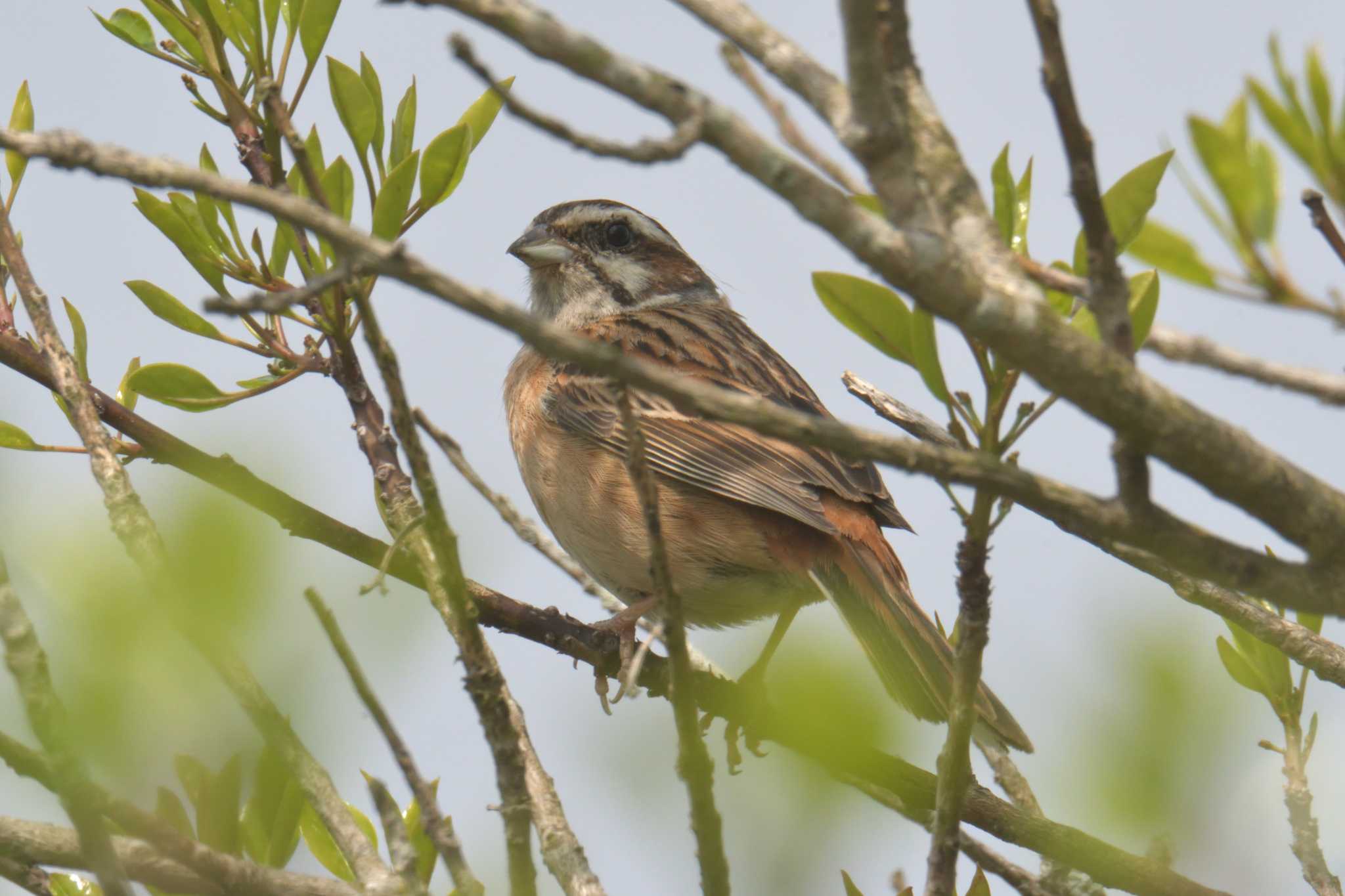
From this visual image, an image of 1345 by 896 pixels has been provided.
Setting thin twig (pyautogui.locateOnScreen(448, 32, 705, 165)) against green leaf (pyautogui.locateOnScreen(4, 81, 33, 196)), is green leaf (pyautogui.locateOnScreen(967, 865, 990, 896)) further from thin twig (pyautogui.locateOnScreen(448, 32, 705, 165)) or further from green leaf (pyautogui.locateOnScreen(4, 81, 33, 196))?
green leaf (pyautogui.locateOnScreen(4, 81, 33, 196))

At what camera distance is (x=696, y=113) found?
1.89 meters

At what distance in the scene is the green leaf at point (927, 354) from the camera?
2355mm

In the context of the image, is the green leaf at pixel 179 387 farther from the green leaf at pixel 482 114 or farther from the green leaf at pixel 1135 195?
the green leaf at pixel 1135 195

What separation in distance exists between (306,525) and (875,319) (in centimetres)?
121

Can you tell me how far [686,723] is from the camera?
6.87ft

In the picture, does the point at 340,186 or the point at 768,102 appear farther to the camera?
the point at 340,186

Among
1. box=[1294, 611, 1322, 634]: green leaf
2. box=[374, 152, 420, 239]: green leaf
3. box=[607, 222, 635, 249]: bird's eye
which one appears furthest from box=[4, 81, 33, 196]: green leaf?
box=[607, 222, 635, 249]: bird's eye

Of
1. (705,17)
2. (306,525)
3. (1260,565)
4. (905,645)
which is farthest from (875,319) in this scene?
(905,645)

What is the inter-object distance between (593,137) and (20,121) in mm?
2186

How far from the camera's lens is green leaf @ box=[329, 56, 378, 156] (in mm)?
3088

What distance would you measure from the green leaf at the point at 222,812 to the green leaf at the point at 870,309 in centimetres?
114

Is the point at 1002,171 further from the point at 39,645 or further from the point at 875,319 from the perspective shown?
the point at 39,645

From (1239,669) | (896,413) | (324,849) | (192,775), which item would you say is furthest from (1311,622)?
(192,775)

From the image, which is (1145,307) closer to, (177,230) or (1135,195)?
(1135,195)
